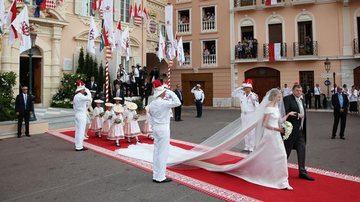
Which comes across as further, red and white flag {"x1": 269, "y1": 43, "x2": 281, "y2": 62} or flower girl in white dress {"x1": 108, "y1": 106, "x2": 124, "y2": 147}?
red and white flag {"x1": 269, "y1": 43, "x2": 281, "y2": 62}

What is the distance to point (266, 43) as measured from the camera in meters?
26.6

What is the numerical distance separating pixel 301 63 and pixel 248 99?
1824 centimetres

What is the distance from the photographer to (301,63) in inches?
998

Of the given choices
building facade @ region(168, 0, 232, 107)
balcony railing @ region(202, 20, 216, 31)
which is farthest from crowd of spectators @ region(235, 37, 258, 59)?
balcony railing @ region(202, 20, 216, 31)

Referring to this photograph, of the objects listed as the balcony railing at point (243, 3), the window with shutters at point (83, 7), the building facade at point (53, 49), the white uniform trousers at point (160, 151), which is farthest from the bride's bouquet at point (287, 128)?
the balcony railing at point (243, 3)

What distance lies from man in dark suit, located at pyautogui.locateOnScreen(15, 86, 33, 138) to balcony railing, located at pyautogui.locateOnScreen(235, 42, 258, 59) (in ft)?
62.2

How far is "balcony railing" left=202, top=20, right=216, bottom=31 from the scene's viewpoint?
93.7ft

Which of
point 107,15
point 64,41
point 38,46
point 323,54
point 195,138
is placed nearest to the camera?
point 195,138

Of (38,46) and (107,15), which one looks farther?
(38,46)

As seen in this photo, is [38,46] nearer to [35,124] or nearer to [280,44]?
[35,124]

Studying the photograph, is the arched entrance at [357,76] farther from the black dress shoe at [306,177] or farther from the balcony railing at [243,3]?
the black dress shoe at [306,177]

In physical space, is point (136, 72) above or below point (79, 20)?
A: below

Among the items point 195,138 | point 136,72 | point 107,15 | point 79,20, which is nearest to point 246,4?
point 136,72

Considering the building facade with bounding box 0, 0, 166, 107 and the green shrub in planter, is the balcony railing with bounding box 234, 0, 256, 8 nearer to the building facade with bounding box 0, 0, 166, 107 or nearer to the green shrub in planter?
the building facade with bounding box 0, 0, 166, 107
